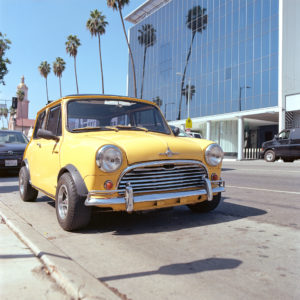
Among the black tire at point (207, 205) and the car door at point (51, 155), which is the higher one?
the car door at point (51, 155)

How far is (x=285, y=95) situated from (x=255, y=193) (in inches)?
921

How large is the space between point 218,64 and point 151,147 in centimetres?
3361

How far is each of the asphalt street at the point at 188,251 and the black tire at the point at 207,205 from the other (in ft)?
0.32

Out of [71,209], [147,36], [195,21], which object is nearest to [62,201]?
[71,209]

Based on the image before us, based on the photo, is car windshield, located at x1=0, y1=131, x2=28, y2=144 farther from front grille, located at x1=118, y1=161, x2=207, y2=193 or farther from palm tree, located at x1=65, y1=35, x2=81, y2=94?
palm tree, located at x1=65, y1=35, x2=81, y2=94

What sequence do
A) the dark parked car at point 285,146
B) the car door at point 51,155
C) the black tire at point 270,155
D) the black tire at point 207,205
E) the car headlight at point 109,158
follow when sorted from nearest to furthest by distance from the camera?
1. the car headlight at point 109,158
2. the car door at point 51,155
3. the black tire at point 207,205
4. the dark parked car at point 285,146
5. the black tire at point 270,155

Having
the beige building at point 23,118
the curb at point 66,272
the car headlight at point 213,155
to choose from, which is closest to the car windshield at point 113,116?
the car headlight at point 213,155

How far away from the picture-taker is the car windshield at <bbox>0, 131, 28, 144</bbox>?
11.8m

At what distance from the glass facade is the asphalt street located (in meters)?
26.3

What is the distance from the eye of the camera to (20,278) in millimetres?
2561

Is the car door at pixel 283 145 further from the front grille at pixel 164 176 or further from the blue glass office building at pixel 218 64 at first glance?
the front grille at pixel 164 176

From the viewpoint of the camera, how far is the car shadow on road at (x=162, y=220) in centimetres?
404

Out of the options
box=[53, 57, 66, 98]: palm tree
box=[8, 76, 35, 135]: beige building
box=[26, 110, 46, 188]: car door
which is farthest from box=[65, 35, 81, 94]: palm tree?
box=[8, 76, 35, 135]: beige building

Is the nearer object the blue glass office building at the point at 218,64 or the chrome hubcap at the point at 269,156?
the chrome hubcap at the point at 269,156
